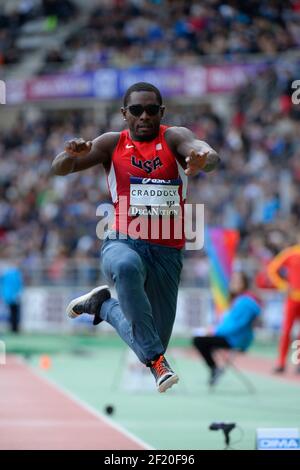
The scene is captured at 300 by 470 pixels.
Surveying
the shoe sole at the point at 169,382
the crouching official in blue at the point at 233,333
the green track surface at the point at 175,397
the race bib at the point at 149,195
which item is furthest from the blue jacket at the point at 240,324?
the shoe sole at the point at 169,382

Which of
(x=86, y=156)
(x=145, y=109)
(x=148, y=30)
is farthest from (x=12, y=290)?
(x=145, y=109)

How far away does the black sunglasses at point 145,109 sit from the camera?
7.76 m

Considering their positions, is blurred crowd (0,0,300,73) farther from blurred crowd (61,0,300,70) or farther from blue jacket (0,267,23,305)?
blue jacket (0,267,23,305)

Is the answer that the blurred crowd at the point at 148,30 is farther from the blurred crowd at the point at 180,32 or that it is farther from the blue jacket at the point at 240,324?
the blue jacket at the point at 240,324

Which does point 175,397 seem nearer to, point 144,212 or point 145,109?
point 144,212

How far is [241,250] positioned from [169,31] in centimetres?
1094

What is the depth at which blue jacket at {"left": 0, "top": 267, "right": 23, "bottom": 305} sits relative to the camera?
79.6ft

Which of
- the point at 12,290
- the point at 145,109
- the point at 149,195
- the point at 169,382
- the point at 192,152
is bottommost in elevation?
the point at 169,382

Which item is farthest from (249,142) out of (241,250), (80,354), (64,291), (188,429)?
(188,429)

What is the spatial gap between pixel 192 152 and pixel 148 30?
2704 cm

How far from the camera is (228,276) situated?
62.9ft

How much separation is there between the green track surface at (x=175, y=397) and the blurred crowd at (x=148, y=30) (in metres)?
11.2

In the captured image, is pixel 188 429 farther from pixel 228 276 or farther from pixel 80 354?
pixel 80 354

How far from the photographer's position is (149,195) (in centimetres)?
782
